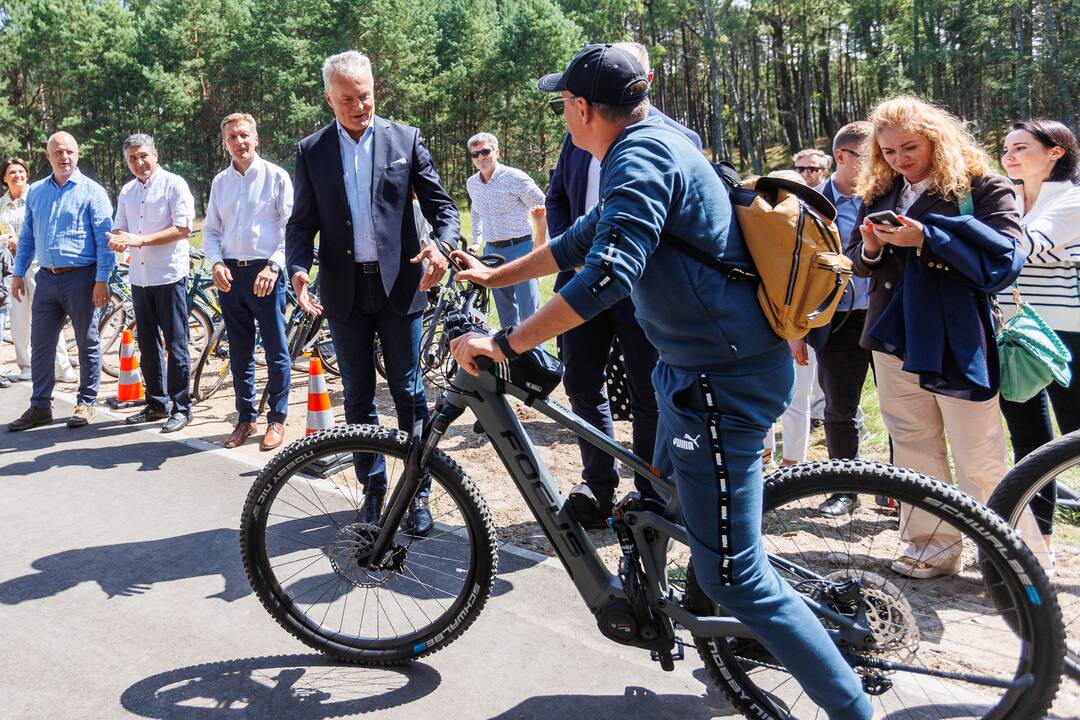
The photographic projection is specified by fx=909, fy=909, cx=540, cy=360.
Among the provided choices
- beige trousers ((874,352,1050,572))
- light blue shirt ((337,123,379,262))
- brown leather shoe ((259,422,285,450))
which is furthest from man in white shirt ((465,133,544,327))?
beige trousers ((874,352,1050,572))

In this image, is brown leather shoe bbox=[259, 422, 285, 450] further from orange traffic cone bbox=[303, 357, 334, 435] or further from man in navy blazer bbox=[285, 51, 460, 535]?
man in navy blazer bbox=[285, 51, 460, 535]

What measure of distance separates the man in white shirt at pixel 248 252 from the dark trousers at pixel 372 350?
76.3 inches

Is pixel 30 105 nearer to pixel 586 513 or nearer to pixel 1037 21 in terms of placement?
pixel 1037 21

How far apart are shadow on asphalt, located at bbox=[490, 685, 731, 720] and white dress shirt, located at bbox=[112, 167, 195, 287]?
5360 millimetres

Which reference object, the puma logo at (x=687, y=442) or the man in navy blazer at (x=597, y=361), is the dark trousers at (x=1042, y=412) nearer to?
the man in navy blazer at (x=597, y=361)

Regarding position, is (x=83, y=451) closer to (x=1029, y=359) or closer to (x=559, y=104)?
(x=559, y=104)

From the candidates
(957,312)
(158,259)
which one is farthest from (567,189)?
(158,259)

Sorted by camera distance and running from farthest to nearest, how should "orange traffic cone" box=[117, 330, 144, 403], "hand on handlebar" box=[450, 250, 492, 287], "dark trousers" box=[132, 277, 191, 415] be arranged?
1. "orange traffic cone" box=[117, 330, 144, 403]
2. "dark trousers" box=[132, 277, 191, 415]
3. "hand on handlebar" box=[450, 250, 492, 287]

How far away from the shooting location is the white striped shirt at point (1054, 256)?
4230 mm

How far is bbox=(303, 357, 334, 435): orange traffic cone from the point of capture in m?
6.50

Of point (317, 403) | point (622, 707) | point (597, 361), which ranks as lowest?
point (622, 707)

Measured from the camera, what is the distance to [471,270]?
3051mm

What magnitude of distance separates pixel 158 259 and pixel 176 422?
1308 mm

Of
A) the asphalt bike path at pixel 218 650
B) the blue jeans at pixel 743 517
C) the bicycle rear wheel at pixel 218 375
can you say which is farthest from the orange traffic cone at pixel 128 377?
the blue jeans at pixel 743 517
